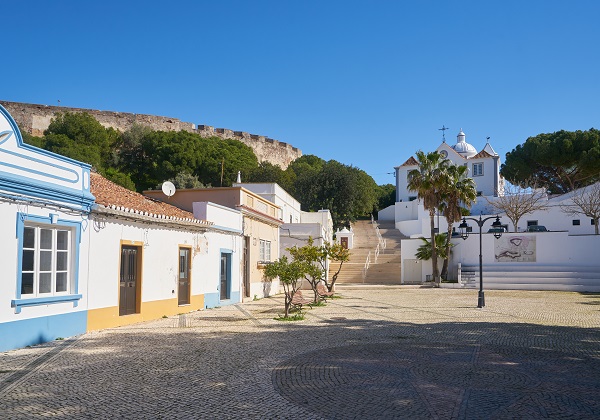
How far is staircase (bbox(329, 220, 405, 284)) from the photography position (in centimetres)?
3598

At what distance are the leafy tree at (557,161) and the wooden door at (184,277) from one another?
37.8 meters

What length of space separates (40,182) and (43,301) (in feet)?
8.24

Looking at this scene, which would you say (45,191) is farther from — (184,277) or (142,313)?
(184,277)

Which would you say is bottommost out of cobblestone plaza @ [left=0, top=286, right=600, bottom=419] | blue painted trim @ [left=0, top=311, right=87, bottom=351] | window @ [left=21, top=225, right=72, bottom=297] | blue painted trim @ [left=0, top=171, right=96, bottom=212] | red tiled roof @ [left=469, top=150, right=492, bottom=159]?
cobblestone plaza @ [left=0, top=286, right=600, bottom=419]

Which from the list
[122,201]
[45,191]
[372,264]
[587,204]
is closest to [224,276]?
[122,201]

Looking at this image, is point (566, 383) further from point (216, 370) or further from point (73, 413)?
point (73, 413)

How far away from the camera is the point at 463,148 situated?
6341 centimetres

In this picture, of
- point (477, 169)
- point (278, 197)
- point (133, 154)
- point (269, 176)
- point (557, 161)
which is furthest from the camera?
point (477, 169)

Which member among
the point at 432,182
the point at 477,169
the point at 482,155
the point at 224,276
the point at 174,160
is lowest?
the point at 224,276

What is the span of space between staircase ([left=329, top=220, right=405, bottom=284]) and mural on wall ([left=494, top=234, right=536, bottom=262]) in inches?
279

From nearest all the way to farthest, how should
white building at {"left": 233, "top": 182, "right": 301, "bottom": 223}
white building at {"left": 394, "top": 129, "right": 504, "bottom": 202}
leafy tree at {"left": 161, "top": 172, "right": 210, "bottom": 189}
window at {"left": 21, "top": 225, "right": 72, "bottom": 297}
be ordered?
window at {"left": 21, "top": 225, "right": 72, "bottom": 297} < white building at {"left": 233, "top": 182, "right": 301, "bottom": 223} < leafy tree at {"left": 161, "top": 172, "right": 210, "bottom": 189} < white building at {"left": 394, "top": 129, "right": 504, "bottom": 202}

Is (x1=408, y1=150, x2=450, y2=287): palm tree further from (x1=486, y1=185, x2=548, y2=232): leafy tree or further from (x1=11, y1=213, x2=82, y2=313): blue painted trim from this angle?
(x1=11, y1=213, x2=82, y2=313): blue painted trim

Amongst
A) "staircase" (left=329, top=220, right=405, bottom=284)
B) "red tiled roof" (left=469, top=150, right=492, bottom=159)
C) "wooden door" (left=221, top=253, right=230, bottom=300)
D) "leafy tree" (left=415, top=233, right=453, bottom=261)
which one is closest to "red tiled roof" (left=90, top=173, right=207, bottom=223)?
"wooden door" (left=221, top=253, right=230, bottom=300)

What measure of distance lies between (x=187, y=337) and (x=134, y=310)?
128 inches
